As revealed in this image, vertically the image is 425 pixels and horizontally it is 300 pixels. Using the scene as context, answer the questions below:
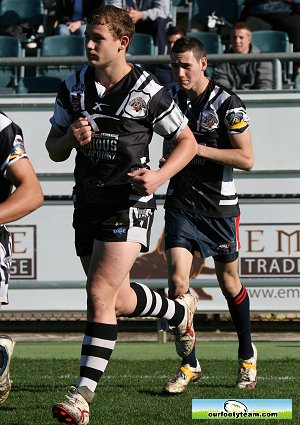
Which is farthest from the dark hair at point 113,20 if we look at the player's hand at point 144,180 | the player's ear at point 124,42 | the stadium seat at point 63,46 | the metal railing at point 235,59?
the stadium seat at point 63,46

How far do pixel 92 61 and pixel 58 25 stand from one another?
8.20 m

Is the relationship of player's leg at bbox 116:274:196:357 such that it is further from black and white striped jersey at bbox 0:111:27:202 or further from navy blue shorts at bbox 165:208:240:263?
black and white striped jersey at bbox 0:111:27:202

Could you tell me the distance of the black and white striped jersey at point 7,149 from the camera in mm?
4570

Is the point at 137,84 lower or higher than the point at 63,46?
higher

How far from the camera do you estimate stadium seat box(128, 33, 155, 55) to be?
12.0 metres

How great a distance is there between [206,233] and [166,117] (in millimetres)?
1704

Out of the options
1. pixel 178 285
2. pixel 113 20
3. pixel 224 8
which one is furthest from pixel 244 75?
pixel 113 20

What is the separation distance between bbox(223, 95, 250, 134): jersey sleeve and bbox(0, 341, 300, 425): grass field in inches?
67.4

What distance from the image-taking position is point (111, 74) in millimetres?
5277

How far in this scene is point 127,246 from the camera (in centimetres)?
524

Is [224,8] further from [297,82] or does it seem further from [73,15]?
[297,82]

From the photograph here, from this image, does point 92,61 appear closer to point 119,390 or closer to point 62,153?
point 62,153

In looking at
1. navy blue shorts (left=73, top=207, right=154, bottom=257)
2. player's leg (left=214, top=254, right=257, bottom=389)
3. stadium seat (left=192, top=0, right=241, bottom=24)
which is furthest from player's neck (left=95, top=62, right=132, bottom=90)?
stadium seat (left=192, top=0, right=241, bottom=24)

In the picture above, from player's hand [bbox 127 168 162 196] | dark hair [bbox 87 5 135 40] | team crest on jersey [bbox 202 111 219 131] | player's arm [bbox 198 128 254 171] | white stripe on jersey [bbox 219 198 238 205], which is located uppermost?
dark hair [bbox 87 5 135 40]
